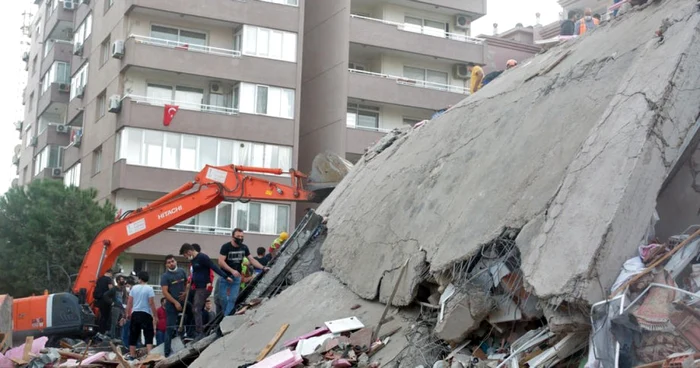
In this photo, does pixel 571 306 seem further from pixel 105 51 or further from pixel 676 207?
pixel 105 51

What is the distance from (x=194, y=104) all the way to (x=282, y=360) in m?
23.7

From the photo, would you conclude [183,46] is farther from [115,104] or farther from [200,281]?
[200,281]

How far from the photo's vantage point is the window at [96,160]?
3290cm

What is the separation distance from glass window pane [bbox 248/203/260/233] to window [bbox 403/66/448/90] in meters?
9.14

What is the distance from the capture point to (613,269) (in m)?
6.54

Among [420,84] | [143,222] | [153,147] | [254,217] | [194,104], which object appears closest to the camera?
[143,222]

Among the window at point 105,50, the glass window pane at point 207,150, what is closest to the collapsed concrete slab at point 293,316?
the glass window pane at point 207,150

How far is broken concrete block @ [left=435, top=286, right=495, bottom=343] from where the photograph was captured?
734 centimetres

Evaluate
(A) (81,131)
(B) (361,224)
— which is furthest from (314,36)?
(B) (361,224)

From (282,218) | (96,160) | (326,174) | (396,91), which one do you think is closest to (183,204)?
(326,174)

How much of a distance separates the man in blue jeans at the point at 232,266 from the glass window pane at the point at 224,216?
17.6m

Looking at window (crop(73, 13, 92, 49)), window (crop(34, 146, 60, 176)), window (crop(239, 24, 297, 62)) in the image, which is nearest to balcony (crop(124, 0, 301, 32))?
window (crop(239, 24, 297, 62))

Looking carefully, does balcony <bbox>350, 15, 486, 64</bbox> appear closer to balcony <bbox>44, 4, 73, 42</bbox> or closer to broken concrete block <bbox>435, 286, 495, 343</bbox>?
balcony <bbox>44, 4, 73, 42</bbox>

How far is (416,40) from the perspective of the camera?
34.4 meters
